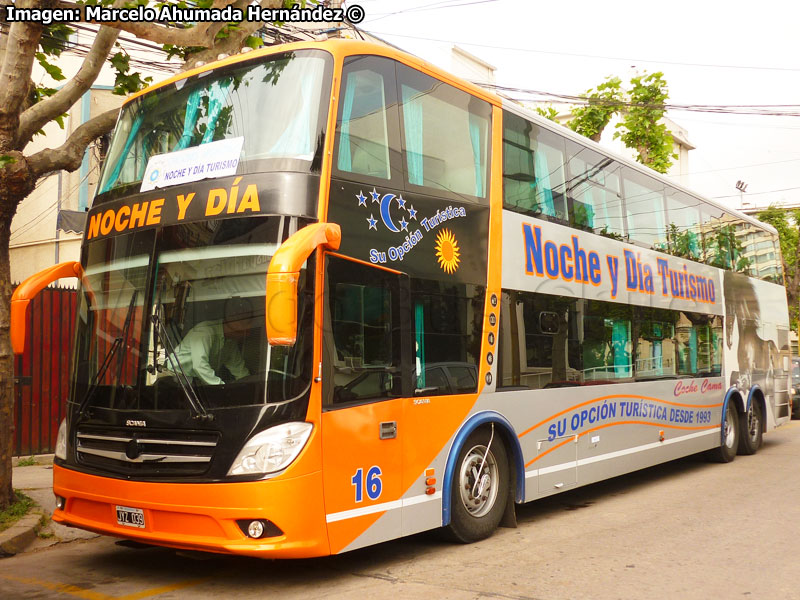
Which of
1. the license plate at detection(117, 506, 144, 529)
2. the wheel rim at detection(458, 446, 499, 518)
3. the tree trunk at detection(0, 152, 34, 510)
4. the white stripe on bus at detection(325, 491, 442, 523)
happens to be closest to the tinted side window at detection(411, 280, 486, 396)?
the wheel rim at detection(458, 446, 499, 518)

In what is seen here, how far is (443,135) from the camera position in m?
6.89

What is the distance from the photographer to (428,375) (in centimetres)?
640

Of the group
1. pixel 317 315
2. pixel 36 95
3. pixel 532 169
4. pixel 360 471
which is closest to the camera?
pixel 317 315

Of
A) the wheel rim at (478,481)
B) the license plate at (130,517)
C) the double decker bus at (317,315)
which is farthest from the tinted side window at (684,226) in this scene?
the license plate at (130,517)

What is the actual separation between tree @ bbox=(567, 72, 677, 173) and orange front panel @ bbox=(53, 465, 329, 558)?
15081 mm

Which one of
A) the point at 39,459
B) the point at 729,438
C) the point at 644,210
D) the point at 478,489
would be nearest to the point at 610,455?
the point at 478,489

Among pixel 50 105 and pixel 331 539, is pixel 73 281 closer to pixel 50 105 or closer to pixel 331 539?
pixel 50 105

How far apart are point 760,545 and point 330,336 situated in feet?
13.5

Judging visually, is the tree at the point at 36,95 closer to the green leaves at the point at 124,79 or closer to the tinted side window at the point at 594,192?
the green leaves at the point at 124,79

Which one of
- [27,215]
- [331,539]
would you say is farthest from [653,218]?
[27,215]

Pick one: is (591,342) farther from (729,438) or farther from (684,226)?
(729,438)

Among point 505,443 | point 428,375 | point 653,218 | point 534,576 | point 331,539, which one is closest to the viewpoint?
point 331,539

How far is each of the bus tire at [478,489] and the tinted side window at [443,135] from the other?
7.41ft

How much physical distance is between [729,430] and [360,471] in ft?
30.3
